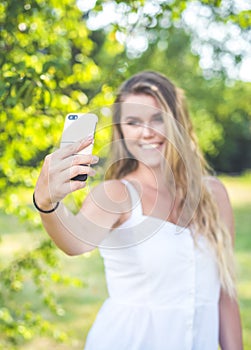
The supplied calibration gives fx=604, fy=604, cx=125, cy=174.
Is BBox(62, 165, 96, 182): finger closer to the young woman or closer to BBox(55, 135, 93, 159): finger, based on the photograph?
BBox(55, 135, 93, 159): finger

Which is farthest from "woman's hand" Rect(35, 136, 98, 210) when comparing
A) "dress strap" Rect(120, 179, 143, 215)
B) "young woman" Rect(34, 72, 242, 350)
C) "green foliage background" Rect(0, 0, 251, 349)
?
"dress strap" Rect(120, 179, 143, 215)

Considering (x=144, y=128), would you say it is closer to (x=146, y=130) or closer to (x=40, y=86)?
(x=146, y=130)

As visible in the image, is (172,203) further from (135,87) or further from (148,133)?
(135,87)

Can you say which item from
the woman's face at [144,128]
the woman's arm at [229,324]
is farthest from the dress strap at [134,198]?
the woman's arm at [229,324]

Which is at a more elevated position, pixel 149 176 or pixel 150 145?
pixel 150 145

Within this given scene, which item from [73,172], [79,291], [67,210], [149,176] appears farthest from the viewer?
[79,291]

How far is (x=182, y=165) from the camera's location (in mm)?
2428

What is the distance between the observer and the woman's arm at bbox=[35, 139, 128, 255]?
139 cm

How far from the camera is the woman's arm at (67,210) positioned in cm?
139

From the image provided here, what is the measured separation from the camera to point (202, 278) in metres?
2.14

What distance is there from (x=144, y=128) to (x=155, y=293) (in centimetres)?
59

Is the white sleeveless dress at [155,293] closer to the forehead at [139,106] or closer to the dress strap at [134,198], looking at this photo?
the dress strap at [134,198]

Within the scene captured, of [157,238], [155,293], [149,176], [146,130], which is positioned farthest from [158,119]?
[155,293]

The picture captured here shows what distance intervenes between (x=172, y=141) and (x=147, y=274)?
0.52 metres
